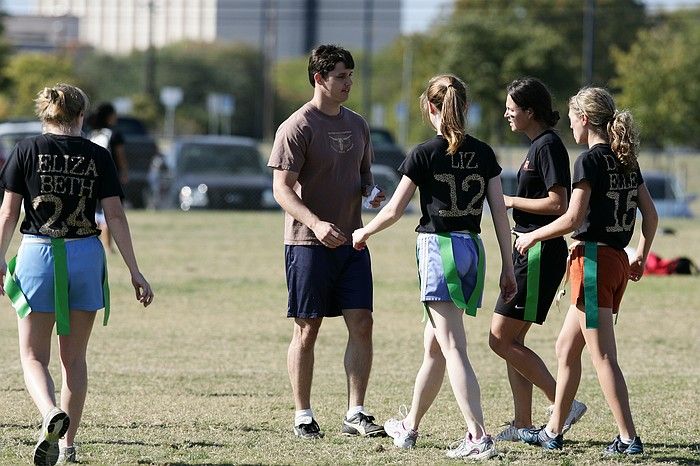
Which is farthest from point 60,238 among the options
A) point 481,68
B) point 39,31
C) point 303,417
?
point 481,68

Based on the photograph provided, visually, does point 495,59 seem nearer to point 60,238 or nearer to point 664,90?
point 664,90

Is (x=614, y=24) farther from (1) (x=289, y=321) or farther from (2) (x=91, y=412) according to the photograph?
(2) (x=91, y=412)

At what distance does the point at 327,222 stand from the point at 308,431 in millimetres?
1091

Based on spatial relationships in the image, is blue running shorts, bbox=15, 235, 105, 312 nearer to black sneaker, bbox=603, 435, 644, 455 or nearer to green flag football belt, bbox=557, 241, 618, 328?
green flag football belt, bbox=557, 241, 618, 328

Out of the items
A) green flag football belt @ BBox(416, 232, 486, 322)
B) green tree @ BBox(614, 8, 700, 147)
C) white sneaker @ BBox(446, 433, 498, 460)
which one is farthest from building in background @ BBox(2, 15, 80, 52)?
white sneaker @ BBox(446, 433, 498, 460)

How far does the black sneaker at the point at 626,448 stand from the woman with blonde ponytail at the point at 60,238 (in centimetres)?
254

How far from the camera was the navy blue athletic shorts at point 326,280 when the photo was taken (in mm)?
7055

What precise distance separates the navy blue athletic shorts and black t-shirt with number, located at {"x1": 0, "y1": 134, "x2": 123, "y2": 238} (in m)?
1.31

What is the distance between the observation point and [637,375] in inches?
377

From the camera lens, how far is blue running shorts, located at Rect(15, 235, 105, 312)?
6055 mm

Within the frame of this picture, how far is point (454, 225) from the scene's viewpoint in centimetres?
640

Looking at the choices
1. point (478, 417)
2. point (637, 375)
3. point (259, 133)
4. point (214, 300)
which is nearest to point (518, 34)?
point (259, 133)

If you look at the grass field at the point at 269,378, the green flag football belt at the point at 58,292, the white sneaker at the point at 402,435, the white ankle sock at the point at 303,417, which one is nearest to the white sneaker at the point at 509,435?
the grass field at the point at 269,378

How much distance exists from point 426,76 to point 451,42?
3.06 meters
